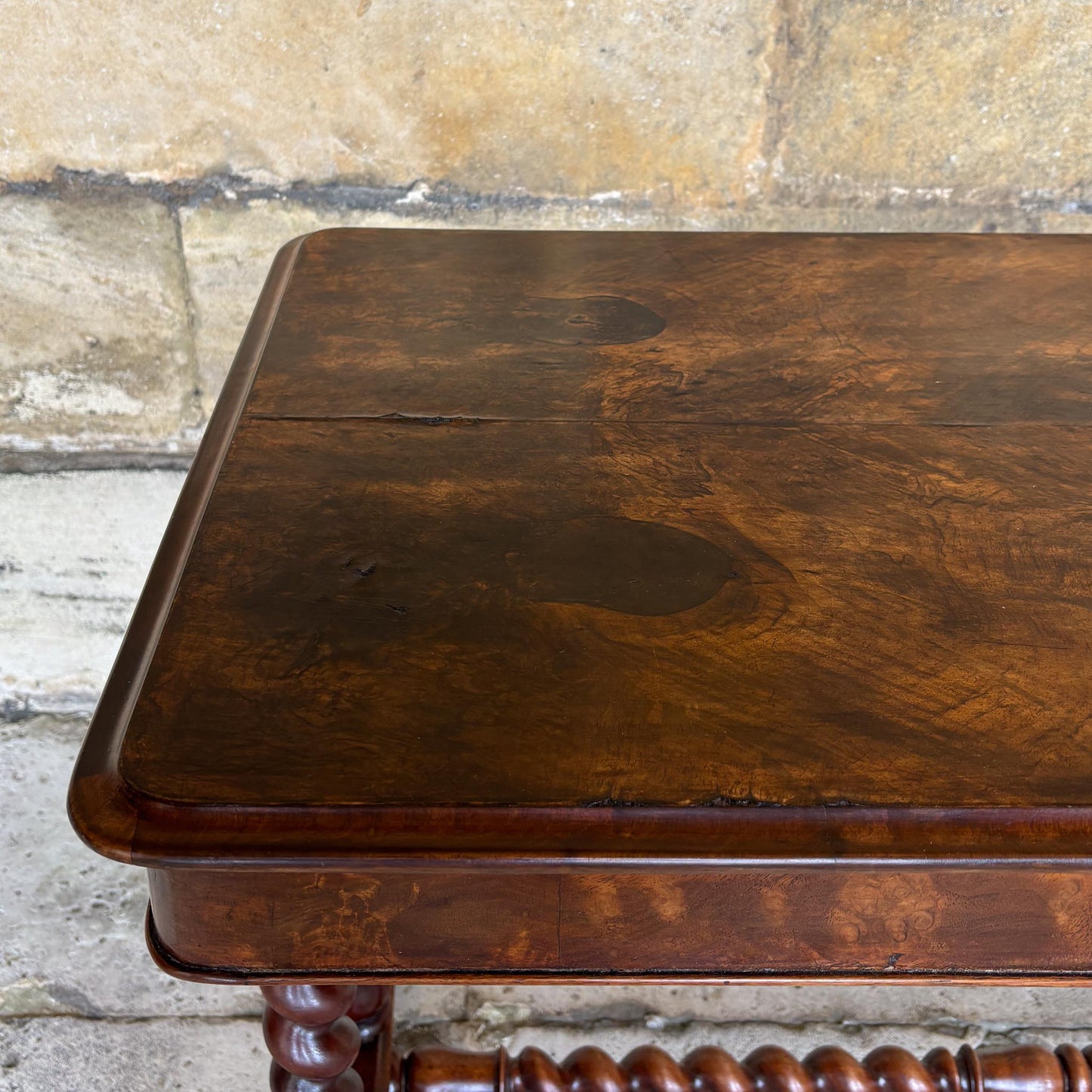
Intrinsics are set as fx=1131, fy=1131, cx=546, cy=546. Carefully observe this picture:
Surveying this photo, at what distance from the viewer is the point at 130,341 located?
5.61 feet

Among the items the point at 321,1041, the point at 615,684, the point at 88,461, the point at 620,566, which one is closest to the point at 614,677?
the point at 615,684

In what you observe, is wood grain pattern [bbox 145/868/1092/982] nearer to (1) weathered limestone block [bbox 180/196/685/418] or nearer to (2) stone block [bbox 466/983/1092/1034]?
(2) stone block [bbox 466/983/1092/1034]

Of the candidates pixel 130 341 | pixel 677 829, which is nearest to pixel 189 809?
pixel 677 829

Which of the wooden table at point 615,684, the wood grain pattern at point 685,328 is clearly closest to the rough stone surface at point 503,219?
the wood grain pattern at point 685,328

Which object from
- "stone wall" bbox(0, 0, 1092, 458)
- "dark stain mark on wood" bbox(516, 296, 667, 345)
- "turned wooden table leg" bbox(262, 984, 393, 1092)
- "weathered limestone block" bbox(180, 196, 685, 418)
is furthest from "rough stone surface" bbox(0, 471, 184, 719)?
"turned wooden table leg" bbox(262, 984, 393, 1092)

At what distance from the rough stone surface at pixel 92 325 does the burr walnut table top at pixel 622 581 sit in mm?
504

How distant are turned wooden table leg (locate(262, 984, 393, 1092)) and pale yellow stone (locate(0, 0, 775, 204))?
1.11 metres

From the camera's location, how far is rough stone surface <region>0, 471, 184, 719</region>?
1.82 m

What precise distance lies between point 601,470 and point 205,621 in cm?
35

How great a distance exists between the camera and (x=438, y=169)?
63.1 inches

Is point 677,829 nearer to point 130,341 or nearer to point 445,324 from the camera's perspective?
point 445,324

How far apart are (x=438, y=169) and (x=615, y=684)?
3.59ft

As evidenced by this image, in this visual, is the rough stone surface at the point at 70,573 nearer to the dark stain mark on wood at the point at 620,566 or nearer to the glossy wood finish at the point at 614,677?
the glossy wood finish at the point at 614,677

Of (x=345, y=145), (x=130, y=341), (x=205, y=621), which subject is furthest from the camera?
(x=130, y=341)
